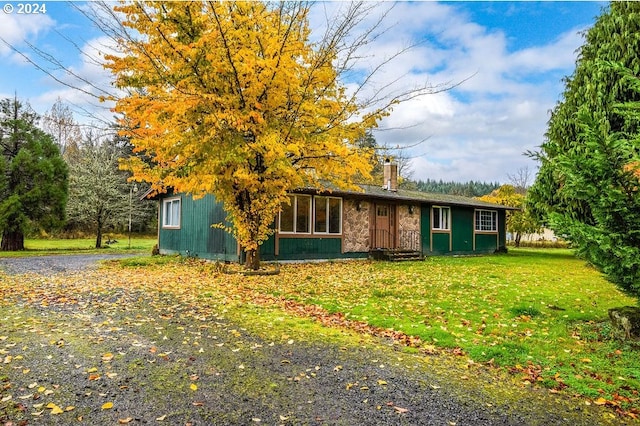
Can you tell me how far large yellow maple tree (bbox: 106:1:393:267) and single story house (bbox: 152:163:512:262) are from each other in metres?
2.54

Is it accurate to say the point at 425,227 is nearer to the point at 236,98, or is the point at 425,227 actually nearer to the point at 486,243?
the point at 486,243

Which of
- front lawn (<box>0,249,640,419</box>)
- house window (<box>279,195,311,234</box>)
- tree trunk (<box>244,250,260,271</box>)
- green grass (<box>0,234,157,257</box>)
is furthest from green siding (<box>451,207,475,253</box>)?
green grass (<box>0,234,157,257</box>)

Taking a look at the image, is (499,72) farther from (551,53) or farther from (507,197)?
(507,197)

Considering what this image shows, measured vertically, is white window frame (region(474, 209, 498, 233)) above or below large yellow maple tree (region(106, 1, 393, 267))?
below

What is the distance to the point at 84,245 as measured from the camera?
22.7 metres

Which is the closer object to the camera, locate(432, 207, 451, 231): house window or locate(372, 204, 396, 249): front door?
locate(372, 204, 396, 249): front door

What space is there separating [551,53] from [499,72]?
1.52 meters

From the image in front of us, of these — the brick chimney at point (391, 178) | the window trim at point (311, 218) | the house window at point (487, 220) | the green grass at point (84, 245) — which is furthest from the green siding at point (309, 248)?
the green grass at point (84, 245)

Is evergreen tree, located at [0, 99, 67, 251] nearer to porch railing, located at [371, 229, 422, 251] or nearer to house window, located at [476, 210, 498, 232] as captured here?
porch railing, located at [371, 229, 422, 251]

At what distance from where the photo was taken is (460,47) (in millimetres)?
11578

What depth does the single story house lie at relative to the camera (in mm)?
13648

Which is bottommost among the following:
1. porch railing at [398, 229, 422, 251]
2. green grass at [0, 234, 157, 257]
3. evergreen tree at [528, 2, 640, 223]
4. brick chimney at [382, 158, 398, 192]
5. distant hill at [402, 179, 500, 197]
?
green grass at [0, 234, 157, 257]

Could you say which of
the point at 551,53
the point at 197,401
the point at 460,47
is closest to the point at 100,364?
the point at 197,401

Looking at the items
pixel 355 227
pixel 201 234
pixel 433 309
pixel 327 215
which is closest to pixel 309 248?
pixel 327 215
